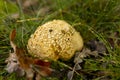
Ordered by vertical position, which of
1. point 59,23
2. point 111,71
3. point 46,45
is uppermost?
point 59,23

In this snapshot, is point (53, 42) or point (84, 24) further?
Result: point (84, 24)

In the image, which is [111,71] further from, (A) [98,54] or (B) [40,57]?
(B) [40,57]

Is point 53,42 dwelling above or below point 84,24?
below

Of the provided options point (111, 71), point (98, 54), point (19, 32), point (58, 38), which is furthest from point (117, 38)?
point (19, 32)

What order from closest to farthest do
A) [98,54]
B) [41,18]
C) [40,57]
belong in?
[40,57]
[98,54]
[41,18]
